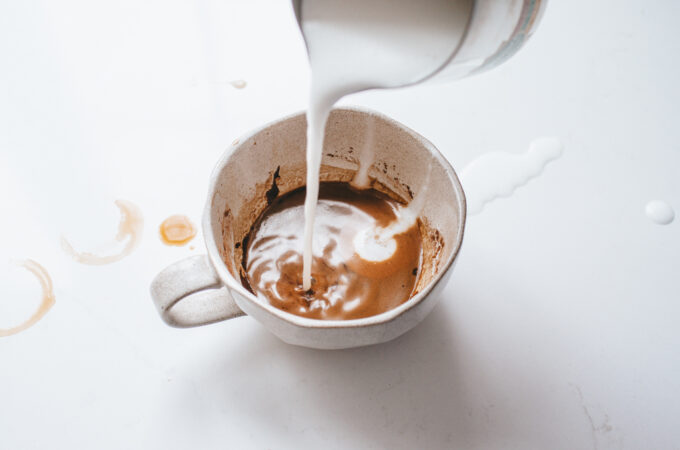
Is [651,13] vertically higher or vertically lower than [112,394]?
higher

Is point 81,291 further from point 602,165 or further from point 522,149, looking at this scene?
point 602,165

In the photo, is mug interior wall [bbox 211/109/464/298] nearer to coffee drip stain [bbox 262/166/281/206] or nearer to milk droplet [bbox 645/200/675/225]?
coffee drip stain [bbox 262/166/281/206]

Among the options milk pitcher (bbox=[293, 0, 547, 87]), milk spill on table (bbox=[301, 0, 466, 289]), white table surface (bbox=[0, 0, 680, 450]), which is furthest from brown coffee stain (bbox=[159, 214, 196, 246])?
milk pitcher (bbox=[293, 0, 547, 87])

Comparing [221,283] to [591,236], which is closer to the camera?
[221,283]

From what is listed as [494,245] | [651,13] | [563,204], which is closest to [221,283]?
[494,245]

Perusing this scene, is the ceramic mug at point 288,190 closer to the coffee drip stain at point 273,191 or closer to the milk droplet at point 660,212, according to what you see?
the coffee drip stain at point 273,191

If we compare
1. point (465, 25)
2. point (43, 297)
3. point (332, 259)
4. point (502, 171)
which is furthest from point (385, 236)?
point (43, 297)

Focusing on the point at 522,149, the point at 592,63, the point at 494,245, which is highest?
the point at 592,63
